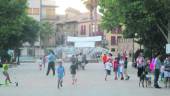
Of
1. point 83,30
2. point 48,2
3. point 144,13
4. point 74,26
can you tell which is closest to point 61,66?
point 144,13

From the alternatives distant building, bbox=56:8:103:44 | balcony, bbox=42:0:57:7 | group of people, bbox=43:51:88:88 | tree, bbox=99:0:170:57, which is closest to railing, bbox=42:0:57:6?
balcony, bbox=42:0:57:7

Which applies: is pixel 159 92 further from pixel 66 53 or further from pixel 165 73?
pixel 66 53

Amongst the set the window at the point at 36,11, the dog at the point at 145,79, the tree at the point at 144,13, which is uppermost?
the window at the point at 36,11

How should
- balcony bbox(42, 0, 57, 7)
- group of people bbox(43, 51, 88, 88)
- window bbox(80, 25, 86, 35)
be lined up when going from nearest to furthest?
1. group of people bbox(43, 51, 88, 88)
2. window bbox(80, 25, 86, 35)
3. balcony bbox(42, 0, 57, 7)

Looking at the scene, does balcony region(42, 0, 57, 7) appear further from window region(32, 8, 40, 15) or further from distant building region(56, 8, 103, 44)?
window region(32, 8, 40, 15)

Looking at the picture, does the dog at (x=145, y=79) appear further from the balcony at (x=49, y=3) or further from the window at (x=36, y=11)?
the balcony at (x=49, y=3)

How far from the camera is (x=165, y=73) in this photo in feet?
96.6

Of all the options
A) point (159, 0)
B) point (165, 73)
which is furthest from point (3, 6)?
point (165, 73)

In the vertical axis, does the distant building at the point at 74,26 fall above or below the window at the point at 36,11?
below

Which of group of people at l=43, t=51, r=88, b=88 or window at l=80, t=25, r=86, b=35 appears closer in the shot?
group of people at l=43, t=51, r=88, b=88

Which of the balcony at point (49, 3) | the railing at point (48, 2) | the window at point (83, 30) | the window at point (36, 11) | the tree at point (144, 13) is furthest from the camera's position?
the railing at point (48, 2)

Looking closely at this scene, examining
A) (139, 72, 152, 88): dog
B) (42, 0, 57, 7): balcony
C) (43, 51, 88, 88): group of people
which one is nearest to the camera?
(43, 51, 88, 88): group of people

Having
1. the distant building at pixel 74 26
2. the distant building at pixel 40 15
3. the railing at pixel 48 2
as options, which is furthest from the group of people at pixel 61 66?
the railing at pixel 48 2

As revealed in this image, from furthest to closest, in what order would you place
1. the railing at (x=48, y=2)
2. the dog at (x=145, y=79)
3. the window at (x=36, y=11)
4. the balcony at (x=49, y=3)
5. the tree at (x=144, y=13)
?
the railing at (x=48, y=2) < the balcony at (x=49, y=3) < the window at (x=36, y=11) < the tree at (x=144, y=13) < the dog at (x=145, y=79)
